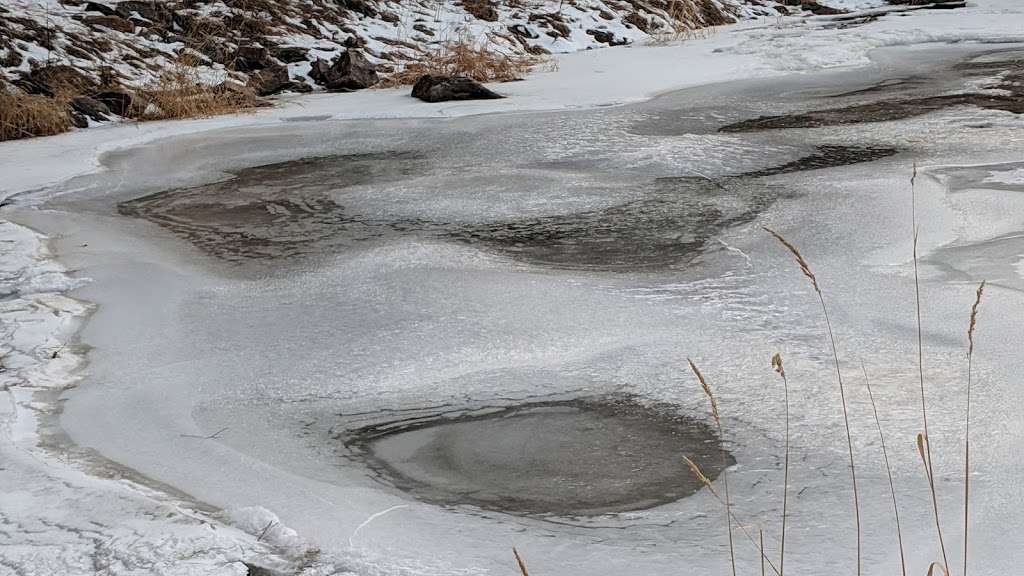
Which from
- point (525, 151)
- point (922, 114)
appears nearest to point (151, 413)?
point (525, 151)

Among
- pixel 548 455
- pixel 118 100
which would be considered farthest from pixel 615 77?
pixel 548 455

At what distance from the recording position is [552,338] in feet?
9.71

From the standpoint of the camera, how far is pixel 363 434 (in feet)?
8.05

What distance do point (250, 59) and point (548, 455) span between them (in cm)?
735

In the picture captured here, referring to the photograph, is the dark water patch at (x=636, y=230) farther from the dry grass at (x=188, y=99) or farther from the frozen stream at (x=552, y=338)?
the dry grass at (x=188, y=99)

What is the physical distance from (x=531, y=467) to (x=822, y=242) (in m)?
1.94

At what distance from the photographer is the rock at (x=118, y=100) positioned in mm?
7434

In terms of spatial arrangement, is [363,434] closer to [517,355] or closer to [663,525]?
[517,355]

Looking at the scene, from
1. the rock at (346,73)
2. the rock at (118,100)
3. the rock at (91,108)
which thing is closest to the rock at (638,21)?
the rock at (346,73)

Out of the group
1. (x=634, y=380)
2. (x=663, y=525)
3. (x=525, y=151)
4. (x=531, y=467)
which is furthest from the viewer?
(x=525, y=151)

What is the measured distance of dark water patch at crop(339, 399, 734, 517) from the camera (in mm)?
2129

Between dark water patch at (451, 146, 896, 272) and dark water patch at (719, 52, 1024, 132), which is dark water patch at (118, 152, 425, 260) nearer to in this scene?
dark water patch at (451, 146, 896, 272)

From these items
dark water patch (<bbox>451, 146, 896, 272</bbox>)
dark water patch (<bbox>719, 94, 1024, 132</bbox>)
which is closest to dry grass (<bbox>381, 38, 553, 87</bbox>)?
dark water patch (<bbox>719, 94, 1024, 132</bbox>)

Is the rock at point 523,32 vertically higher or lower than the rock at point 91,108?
higher
